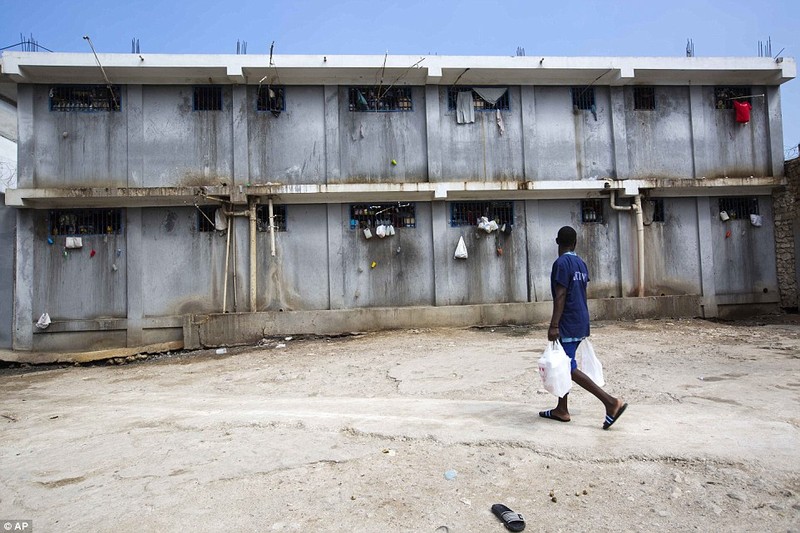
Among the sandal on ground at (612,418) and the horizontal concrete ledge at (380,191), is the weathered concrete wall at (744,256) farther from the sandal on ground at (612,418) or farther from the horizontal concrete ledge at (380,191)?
the sandal on ground at (612,418)

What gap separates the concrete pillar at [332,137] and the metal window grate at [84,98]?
15.5 ft

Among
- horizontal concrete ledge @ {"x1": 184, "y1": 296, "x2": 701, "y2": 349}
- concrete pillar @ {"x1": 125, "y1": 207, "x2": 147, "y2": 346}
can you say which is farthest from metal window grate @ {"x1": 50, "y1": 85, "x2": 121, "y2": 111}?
horizontal concrete ledge @ {"x1": 184, "y1": 296, "x2": 701, "y2": 349}

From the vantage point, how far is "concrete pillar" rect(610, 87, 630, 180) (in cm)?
1145

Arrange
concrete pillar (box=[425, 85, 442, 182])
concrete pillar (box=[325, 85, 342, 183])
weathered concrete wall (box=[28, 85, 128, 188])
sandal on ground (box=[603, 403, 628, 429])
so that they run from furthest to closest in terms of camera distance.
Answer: concrete pillar (box=[425, 85, 442, 182])
concrete pillar (box=[325, 85, 342, 183])
weathered concrete wall (box=[28, 85, 128, 188])
sandal on ground (box=[603, 403, 628, 429])

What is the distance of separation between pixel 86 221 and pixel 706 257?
590 inches

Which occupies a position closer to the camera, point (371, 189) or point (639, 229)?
point (371, 189)

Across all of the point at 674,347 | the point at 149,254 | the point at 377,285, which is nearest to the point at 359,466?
the point at 674,347

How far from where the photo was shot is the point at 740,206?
1191 cm

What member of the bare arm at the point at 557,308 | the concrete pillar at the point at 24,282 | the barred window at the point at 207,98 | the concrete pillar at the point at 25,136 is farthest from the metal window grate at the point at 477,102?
the concrete pillar at the point at 24,282

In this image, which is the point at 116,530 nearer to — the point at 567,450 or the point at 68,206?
the point at 567,450

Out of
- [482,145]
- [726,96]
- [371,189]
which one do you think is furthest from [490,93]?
[726,96]

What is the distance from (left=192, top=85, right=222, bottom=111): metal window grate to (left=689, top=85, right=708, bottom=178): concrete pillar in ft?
38.7

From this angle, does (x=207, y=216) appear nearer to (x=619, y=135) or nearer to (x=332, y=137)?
(x=332, y=137)

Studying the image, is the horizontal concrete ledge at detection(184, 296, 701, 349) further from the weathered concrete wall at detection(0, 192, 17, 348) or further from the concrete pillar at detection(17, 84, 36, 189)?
the concrete pillar at detection(17, 84, 36, 189)
